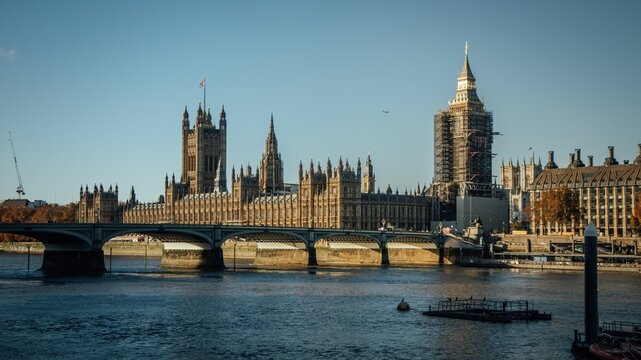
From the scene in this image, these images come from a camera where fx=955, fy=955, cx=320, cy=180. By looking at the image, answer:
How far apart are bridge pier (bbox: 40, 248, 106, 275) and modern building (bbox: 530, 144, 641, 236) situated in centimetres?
7590

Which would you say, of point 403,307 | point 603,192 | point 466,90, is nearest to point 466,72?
point 466,90

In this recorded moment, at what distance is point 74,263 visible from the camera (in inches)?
4461

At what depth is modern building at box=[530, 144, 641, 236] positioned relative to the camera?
155 metres

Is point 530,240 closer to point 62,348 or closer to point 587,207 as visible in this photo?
point 587,207

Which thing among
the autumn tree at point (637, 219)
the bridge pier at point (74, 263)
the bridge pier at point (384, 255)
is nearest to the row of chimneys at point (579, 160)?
the autumn tree at point (637, 219)

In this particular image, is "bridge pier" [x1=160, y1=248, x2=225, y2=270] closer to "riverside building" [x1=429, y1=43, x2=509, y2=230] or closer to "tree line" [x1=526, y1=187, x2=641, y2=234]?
"tree line" [x1=526, y1=187, x2=641, y2=234]

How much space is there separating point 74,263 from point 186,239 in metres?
20.3

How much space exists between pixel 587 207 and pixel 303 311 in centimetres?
10003

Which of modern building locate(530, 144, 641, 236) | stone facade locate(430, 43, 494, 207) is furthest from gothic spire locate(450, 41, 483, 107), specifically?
modern building locate(530, 144, 641, 236)

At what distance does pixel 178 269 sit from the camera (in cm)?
12812

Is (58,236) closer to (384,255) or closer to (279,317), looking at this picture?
(279,317)

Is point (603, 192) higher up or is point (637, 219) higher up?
point (603, 192)

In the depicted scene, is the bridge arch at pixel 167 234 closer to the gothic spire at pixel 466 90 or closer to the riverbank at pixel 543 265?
the riverbank at pixel 543 265

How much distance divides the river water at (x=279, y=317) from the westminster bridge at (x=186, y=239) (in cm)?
532
